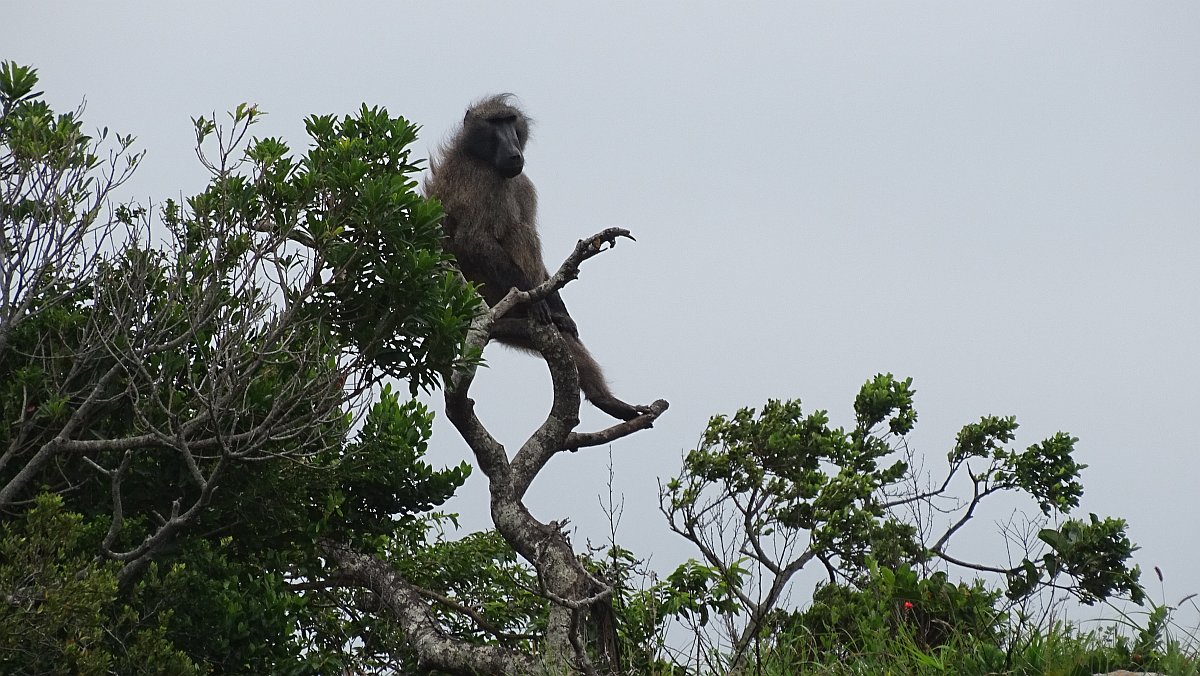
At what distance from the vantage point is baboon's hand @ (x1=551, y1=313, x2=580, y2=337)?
7793mm

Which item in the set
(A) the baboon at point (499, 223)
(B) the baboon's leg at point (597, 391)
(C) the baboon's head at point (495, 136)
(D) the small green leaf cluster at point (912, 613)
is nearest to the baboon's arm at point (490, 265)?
(A) the baboon at point (499, 223)

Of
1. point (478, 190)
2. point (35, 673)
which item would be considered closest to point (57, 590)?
point (35, 673)

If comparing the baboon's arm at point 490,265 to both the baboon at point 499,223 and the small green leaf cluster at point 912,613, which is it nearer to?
the baboon at point 499,223

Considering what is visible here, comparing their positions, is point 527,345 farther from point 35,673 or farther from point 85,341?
point 35,673

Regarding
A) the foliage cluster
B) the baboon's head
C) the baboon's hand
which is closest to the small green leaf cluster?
the foliage cluster

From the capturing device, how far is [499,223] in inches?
320

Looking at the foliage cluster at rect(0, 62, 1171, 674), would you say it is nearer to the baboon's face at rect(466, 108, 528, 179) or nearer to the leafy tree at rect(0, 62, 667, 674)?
the leafy tree at rect(0, 62, 667, 674)

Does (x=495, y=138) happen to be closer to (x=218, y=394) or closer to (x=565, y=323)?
(x=565, y=323)

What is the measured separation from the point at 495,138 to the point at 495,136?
0.7 inches

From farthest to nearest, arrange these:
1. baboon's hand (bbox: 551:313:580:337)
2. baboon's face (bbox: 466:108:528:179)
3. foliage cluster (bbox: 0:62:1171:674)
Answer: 1. baboon's face (bbox: 466:108:528:179)
2. baboon's hand (bbox: 551:313:580:337)
3. foliage cluster (bbox: 0:62:1171:674)

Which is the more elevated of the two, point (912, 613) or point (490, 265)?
point (490, 265)

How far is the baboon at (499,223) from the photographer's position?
794 cm

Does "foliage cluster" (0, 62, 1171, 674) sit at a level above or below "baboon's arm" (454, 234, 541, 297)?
below

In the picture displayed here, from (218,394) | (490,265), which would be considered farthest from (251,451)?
(490,265)
